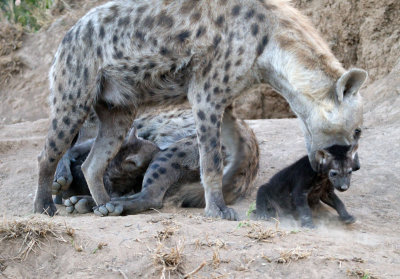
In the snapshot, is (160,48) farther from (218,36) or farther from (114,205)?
(114,205)

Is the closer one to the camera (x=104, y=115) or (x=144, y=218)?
(x=144, y=218)

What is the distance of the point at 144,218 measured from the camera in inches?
152

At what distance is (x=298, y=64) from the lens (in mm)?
4195

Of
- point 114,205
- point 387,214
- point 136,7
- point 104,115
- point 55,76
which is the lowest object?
point 387,214

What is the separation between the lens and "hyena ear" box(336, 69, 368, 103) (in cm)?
386

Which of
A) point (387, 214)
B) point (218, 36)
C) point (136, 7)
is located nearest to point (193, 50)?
point (218, 36)

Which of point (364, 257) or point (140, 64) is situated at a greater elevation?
point (140, 64)

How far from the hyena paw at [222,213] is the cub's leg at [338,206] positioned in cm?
72

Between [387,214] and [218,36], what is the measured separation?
5.88 feet

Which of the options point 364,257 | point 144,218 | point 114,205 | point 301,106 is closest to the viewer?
point 364,257

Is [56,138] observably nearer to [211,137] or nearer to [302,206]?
[211,137]

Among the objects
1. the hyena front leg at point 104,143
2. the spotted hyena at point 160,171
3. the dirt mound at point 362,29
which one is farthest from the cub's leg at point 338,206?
the dirt mound at point 362,29

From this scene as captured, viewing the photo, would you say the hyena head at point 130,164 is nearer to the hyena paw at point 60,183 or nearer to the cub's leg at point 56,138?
the hyena paw at point 60,183

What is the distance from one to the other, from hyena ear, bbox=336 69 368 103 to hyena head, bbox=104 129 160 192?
1840mm
